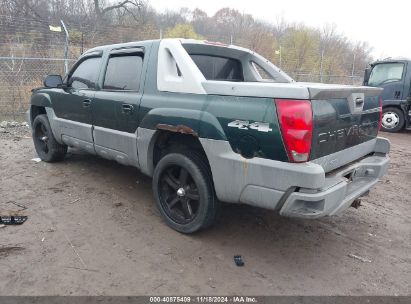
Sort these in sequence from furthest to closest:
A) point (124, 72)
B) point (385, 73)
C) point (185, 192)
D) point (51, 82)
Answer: point (385, 73) < point (51, 82) < point (124, 72) < point (185, 192)

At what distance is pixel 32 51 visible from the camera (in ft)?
40.2

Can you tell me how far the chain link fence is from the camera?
33.5ft

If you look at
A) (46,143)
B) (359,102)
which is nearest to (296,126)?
(359,102)

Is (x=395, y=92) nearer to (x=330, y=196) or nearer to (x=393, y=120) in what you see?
(x=393, y=120)

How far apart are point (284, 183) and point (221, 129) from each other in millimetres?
701

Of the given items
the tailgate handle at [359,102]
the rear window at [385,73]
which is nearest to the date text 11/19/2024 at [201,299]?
the tailgate handle at [359,102]

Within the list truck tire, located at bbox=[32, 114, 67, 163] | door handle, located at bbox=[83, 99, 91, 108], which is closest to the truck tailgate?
door handle, located at bbox=[83, 99, 91, 108]

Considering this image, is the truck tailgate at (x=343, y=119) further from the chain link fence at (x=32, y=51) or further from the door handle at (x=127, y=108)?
the chain link fence at (x=32, y=51)

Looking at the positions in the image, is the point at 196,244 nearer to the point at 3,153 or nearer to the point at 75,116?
the point at 75,116

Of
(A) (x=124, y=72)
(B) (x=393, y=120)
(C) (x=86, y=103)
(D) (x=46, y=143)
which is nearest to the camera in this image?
(A) (x=124, y=72)

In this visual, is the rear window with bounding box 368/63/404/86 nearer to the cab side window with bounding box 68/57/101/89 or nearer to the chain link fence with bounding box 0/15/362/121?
the cab side window with bounding box 68/57/101/89

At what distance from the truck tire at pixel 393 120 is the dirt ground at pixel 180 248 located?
258 inches

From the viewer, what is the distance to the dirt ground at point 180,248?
2.78 metres

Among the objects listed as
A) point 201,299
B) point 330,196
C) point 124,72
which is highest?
point 124,72
